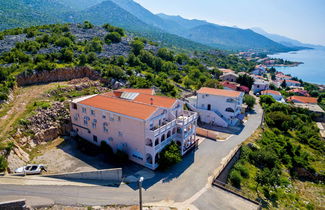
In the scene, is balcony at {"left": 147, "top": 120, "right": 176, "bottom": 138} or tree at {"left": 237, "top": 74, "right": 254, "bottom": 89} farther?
tree at {"left": 237, "top": 74, "right": 254, "bottom": 89}

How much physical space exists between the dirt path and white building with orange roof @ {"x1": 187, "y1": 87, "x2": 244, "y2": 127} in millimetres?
34590

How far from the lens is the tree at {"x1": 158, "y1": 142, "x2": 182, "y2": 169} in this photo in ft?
88.4

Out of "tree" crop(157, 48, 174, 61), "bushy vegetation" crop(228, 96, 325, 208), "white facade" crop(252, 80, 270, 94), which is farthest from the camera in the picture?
"tree" crop(157, 48, 174, 61)

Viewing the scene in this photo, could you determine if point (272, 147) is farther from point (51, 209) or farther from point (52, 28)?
point (52, 28)

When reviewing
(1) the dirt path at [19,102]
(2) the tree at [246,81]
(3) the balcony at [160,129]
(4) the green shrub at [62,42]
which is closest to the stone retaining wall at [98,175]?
(3) the balcony at [160,129]

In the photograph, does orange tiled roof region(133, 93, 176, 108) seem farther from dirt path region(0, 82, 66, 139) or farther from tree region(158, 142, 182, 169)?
dirt path region(0, 82, 66, 139)

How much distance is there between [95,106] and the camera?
31188mm

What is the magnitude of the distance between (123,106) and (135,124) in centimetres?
408

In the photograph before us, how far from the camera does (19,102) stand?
3816 centimetres

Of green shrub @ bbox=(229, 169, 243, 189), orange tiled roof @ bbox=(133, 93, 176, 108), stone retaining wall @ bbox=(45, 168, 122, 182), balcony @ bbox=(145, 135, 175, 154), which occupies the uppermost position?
orange tiled roof @ bbox=(133, 93, 176, 108)

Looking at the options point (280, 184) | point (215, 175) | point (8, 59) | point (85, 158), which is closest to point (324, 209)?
point (280, 184)

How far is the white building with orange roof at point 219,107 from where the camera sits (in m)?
44.9

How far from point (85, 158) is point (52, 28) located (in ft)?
235

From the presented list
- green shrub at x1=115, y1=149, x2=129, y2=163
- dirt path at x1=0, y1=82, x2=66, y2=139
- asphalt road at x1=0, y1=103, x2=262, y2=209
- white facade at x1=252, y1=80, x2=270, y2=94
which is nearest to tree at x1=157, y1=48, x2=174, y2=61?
white facade at x1=252, y1=80, x2=270, y2=94
